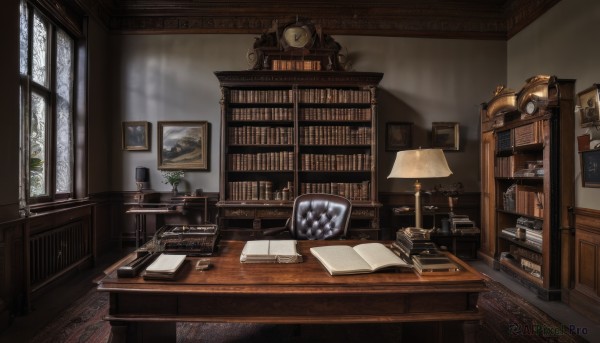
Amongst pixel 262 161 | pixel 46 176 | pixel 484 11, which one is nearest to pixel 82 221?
pixel 46 176

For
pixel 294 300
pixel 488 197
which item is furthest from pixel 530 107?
pixel 294 300

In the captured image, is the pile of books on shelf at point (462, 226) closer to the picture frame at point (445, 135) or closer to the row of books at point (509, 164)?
the row of books at point (509, 164)

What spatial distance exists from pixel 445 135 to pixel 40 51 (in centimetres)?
524

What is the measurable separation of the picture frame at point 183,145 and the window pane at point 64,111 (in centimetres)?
107

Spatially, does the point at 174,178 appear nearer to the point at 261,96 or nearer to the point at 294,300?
the point at 261,96

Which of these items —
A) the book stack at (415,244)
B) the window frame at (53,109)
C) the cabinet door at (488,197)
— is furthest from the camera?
the cabinet door at (488,197)

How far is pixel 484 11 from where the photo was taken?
14.4 ft

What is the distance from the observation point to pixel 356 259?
1575 millimetres

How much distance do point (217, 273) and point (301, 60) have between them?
11.1 ft

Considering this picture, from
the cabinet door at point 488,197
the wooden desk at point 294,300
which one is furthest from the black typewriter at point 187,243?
the cabinet door at point 488,197

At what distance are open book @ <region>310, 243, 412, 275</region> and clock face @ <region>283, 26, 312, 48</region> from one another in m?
3.05

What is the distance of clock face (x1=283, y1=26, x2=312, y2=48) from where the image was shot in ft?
12.8

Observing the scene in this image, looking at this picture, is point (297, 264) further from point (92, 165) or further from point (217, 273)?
point (92, 165)

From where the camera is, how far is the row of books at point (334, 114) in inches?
156
